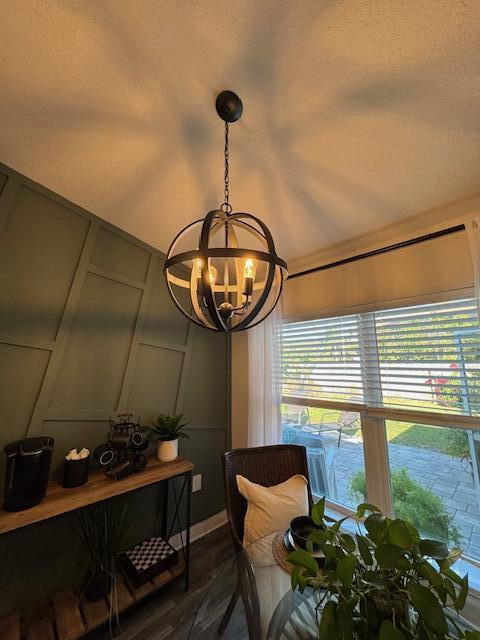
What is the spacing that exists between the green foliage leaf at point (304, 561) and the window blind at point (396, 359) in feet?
4.04

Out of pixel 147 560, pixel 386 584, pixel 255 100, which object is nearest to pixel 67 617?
pixel 147 560

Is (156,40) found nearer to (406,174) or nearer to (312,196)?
(312,196)

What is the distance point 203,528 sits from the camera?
218 cm

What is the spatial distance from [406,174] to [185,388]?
2.14 metres

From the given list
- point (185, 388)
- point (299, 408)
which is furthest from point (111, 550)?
point (299, 408)

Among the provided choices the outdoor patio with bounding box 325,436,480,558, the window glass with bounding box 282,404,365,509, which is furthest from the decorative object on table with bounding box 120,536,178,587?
the outdoor patio with bounding box 325,436,480,558

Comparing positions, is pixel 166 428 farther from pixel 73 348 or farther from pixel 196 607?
pixel 196 607

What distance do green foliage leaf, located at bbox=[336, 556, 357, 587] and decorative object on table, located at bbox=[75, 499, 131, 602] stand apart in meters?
1.52

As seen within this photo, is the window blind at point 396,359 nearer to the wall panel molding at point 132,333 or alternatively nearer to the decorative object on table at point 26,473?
the wall panel molding at point 132,333

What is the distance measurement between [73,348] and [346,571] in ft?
5.79

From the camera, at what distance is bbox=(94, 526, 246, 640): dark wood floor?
35.9 inches

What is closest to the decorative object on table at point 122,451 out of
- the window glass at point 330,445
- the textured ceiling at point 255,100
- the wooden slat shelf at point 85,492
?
the wooden slat shelf at point 85,492

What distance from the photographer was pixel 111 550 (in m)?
1.57

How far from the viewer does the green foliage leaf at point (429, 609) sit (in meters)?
0.53
